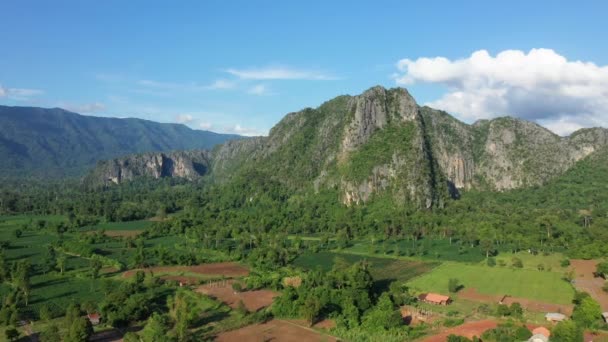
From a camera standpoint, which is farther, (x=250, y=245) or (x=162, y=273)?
(x=250, y=245)

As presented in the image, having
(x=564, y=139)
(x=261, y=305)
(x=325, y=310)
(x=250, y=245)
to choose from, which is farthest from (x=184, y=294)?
(x=564, y=139)

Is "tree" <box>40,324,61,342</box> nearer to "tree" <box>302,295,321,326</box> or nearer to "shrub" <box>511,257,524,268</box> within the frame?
"tree" <box>302,295,321,326</box>

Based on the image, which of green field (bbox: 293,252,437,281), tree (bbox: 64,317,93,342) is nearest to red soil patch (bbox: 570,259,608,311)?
green field (bbox: 293,252,437,281)

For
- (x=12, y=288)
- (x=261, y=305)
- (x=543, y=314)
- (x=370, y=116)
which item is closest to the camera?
(x=543, y=314)

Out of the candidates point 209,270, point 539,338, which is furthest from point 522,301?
point 209,270

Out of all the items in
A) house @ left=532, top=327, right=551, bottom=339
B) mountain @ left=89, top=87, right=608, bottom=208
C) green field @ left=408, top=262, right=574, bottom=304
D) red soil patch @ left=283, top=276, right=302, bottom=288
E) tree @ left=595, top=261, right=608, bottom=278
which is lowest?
red soil patch @ left=283, top=276, right=302, bottom=288

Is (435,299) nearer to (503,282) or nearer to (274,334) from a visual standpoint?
(503,282)

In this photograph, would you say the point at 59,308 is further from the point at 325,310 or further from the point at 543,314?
the point at 543,314
